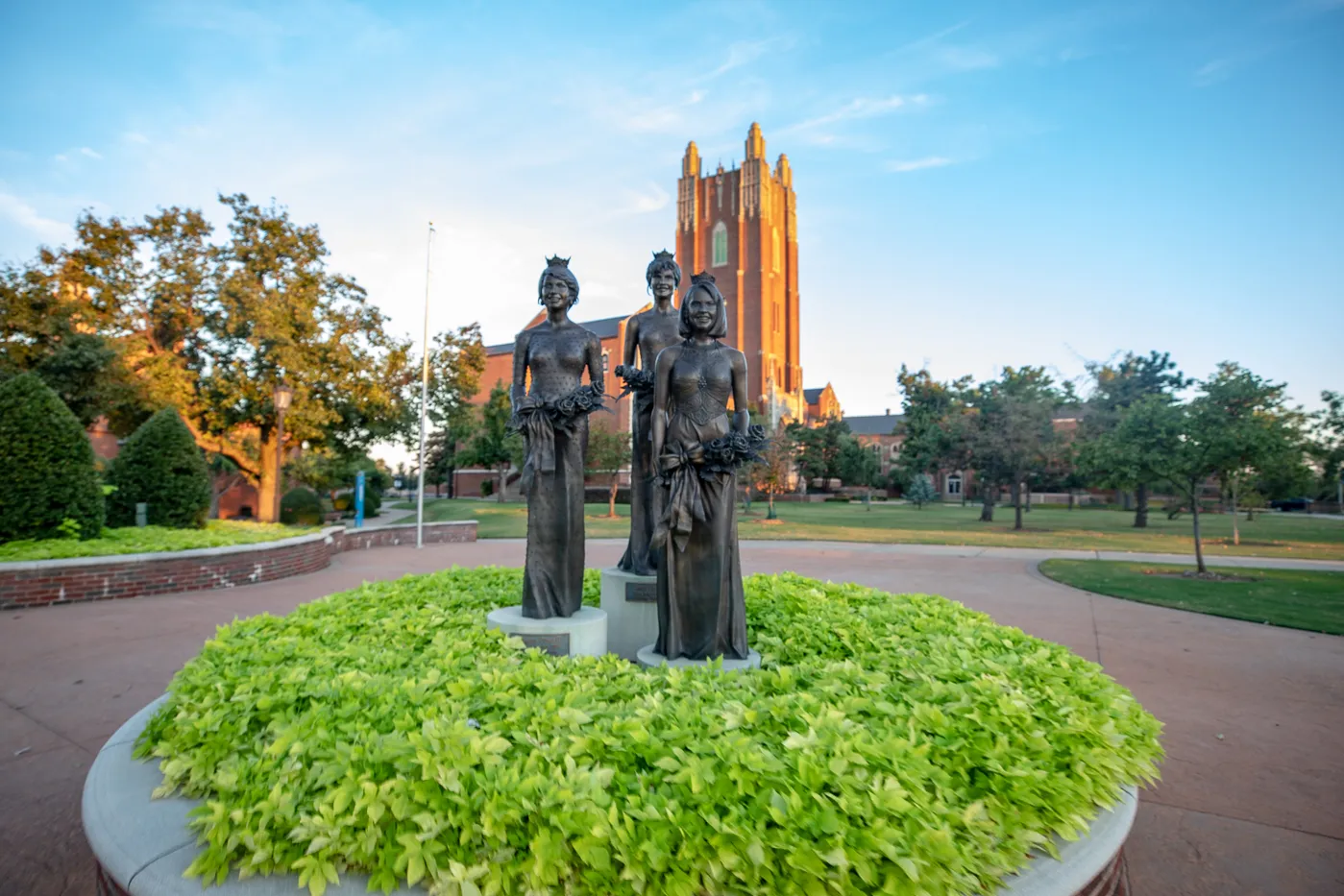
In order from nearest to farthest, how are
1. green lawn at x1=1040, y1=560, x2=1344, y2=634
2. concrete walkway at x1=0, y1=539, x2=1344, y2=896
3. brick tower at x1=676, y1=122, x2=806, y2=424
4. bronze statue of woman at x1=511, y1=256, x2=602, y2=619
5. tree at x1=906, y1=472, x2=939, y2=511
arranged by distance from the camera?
1. concrete walkway at x1=0, y1=539, x2=1344, y2=896
2. bronze statue of woman at x1=511, y1=256, x2=602, y2=619
3. green lawn at x1=1040, y1=560, x2=1344, y2=634
4. tree at x1=906, y1=472, x2=939, y2=511
5. brick tower at x1=676, y1=122, x2=806, y2=424

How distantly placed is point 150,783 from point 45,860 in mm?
678

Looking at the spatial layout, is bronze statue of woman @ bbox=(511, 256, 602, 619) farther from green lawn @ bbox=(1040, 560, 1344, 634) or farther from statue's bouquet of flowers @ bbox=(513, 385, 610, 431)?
green lawn @ bbox=(1040, 560, 1344, 634)

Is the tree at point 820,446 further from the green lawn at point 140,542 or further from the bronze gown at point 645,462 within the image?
the bronze gown at point 645,462

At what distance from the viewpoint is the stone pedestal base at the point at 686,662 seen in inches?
171

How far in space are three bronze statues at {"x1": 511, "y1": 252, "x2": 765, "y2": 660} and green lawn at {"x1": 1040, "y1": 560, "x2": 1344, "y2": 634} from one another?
324 inches

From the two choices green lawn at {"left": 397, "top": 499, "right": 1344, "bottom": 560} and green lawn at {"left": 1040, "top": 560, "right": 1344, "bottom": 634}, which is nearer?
green lawn at {"left": 1040, "top": 560, "right": 1344, "bottom": 634}

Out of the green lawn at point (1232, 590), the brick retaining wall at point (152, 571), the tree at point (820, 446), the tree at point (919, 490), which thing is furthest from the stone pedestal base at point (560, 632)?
the tree at point (919, 490)

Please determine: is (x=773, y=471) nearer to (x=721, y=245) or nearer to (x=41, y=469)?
(x=41, y=469)

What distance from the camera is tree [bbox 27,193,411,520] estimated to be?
19406mm

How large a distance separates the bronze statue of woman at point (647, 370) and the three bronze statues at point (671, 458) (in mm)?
726

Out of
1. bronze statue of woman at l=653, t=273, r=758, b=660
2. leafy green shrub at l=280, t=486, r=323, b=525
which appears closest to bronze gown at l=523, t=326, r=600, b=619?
bronze statue of woman at l=653, t=273, r=758, b=660

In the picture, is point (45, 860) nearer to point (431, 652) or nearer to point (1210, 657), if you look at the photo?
point (431, 652)

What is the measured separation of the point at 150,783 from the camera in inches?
117

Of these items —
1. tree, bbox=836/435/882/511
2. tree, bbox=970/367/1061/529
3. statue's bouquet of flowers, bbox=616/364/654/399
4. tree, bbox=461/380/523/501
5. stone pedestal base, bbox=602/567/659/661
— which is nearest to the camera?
statue's bouquet of flowers, bbox=616/364/654/399
